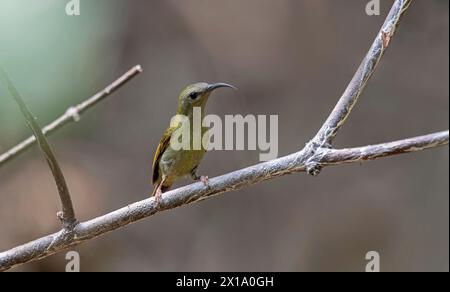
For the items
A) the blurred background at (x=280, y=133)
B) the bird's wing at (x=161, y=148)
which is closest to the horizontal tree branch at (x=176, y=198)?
the bird's wing at (x=161, y=148)

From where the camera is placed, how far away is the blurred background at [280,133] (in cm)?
461

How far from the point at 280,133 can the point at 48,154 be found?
329 centimetres

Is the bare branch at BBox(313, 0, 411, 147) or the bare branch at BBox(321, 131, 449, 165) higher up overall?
the bare branch at BBox(313, 0, 411, 147)

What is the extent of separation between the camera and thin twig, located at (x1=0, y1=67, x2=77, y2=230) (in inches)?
52.4

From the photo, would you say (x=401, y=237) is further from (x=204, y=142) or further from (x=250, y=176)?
(x=250, y=176)

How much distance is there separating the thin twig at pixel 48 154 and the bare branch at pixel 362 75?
70 centimetres

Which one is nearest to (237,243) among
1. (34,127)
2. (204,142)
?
(204,142)

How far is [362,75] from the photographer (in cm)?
166

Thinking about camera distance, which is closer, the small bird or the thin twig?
the thin twig

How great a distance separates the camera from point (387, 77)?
4754 mm

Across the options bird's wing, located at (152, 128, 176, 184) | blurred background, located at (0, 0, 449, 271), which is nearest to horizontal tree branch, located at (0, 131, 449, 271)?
bird's wing, located at (152, 128, 176, 184)

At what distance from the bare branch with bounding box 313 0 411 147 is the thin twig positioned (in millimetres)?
700

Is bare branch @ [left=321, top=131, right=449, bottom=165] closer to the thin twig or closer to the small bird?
the thin twig

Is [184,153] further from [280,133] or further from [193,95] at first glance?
[280,133]
